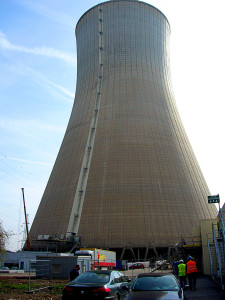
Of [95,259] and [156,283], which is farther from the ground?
[156,283]

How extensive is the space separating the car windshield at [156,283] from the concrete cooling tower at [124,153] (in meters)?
12.4

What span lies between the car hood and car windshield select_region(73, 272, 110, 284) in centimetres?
96

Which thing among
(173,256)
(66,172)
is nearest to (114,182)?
(66,172)

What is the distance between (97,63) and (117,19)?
3843 mm

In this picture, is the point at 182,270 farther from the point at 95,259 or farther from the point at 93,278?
the point at 95,259

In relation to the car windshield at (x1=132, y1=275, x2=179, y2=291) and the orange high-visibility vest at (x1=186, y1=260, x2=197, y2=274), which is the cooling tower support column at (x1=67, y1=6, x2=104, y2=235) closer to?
the orange high-visibility vest at (x1=186, y1=260, x2=197, y2=274)

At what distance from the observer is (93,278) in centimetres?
560

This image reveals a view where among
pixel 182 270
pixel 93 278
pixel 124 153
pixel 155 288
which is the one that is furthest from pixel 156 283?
pixel 124 153

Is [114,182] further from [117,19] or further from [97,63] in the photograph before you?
[117,19]

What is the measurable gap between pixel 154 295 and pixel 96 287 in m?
1.09

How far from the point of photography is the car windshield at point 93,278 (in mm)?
5488

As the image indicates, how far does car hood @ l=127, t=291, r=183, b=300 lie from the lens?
437 centimetres

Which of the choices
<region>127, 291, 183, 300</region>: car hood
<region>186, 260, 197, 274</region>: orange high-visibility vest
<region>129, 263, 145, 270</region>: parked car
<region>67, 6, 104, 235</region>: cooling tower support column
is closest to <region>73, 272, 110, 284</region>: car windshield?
<region>127, 291, 183, 300</region>: car hood

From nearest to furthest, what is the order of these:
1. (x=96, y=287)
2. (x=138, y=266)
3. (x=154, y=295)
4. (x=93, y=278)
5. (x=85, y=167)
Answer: (x=154, y=295)
(x=96, y=287)
(x=93, y=278)
(x=138, y=266)
(x=85, y=167)
